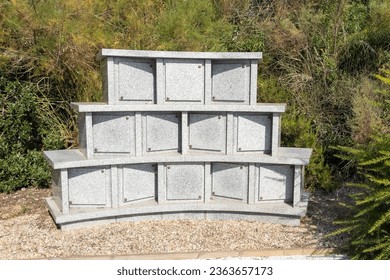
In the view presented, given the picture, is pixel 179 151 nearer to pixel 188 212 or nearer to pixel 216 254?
pixel 188 212

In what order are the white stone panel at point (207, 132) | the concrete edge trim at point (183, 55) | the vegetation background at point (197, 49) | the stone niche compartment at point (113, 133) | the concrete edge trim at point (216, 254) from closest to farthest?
the concrete edge trim at point (216, 254) < the concrete edge trim at point (183, 55) < the stone niche compartment at point (113, 133) < the white stone panel at point (207, 132) < the vegetation background at point (197, 49)

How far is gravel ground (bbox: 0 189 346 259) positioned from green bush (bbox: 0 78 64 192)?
143 cm

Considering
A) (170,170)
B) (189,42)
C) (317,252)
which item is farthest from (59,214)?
(189,42)

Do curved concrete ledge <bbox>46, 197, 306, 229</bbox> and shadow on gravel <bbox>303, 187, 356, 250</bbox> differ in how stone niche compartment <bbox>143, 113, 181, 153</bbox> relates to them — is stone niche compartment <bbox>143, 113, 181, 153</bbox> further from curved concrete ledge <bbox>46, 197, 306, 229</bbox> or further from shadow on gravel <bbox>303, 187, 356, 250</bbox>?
shadow on gravel <bbox>303, 187, 356, 250</bbox>

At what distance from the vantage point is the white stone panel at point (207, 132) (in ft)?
17.1

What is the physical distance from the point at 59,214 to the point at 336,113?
4.85 metres

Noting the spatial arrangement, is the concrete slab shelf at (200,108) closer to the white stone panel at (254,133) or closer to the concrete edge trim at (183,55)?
the white stone panel at (254,133)

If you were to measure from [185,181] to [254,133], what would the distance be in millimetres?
1069

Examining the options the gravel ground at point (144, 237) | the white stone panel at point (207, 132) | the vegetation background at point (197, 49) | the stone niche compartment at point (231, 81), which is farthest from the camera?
the vegetation background at point (197, 49)

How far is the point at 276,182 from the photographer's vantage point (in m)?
5.23

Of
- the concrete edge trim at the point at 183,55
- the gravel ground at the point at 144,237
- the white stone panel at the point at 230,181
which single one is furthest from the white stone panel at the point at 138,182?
the concrete edge trim at the point at 183,55

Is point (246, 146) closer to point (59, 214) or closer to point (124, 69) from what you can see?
point (124, 69)

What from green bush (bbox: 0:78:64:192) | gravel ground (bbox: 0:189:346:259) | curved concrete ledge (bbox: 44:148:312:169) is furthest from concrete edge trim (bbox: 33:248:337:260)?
green bush (bbox: 0:78:64:192)

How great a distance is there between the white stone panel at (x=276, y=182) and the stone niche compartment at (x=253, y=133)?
0.26 metres
